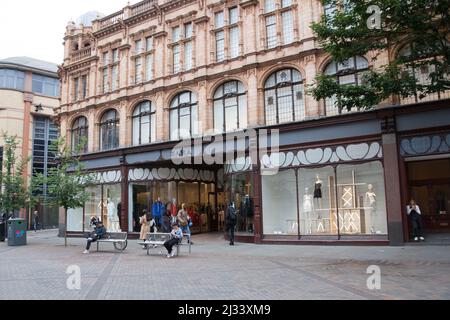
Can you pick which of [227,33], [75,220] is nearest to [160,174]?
[75,220]

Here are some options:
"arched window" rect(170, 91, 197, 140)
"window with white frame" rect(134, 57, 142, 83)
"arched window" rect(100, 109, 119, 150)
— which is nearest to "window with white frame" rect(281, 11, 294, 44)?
"arched window" rect(170, 91, 197, 140)

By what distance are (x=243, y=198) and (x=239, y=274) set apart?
9.58 metres

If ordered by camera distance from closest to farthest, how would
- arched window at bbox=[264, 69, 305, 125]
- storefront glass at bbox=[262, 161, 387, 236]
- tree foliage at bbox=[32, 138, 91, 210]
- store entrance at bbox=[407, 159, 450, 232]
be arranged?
storefront glass at bbox=[262, 161, 387, 236] → arched window at bbox=[264, 69, 305, 125] → store entrance at bbox=[407, 159, 450, 232] → tree foliage at bbox=[32, 138, 91, 210]

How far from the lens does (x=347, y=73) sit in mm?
18484

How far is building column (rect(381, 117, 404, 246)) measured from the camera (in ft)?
53.2

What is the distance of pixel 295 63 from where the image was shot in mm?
19703

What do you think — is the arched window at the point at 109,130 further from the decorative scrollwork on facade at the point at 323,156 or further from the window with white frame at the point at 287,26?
the window with white frame at the point at 287,26

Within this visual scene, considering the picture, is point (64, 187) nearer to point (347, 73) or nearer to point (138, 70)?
point (138, 70)

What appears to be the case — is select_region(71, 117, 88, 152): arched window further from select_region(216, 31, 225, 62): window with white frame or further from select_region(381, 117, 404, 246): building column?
select_region(381, 117, 404, 246): building column

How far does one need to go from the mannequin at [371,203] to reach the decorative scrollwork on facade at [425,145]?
212cm

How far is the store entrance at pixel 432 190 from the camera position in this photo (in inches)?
810

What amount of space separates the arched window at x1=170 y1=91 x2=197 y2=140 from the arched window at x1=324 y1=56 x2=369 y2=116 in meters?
7.58
